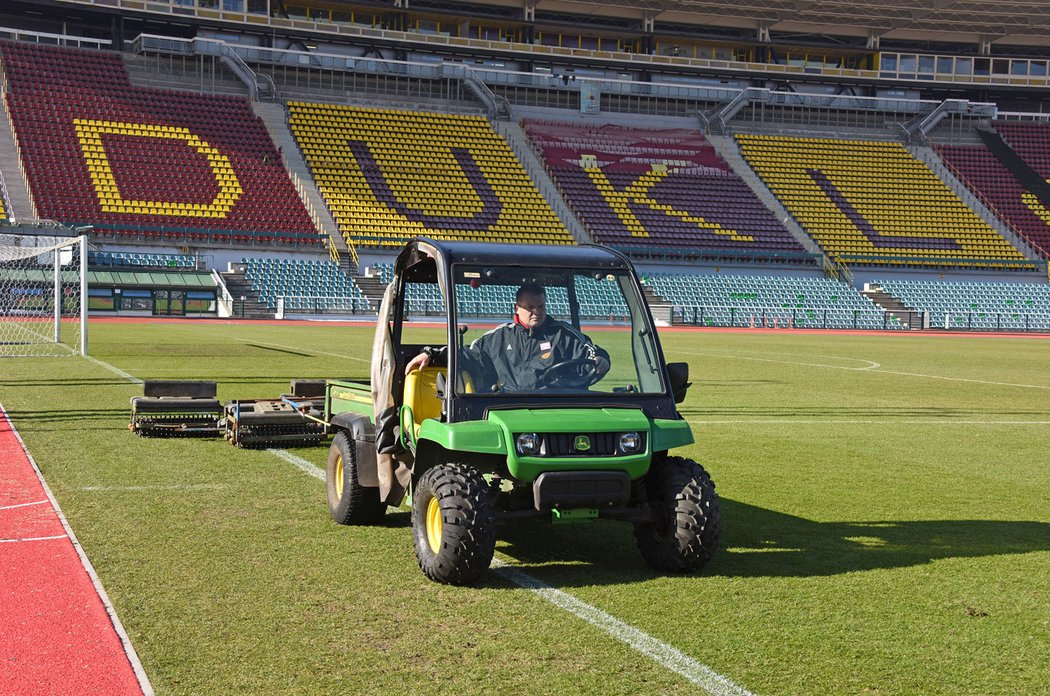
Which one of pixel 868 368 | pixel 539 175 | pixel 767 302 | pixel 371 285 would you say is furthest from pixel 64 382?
pixel 539 175

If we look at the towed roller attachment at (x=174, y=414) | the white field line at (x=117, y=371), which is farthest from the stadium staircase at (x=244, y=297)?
the towed roller attachment at (x=174, y=414)

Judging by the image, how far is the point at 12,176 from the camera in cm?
4862

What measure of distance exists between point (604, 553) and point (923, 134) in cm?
6913

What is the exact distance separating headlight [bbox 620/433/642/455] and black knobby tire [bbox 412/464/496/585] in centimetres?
78

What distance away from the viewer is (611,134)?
→ 213 ft

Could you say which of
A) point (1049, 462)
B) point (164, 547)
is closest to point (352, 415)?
point (164, 547)

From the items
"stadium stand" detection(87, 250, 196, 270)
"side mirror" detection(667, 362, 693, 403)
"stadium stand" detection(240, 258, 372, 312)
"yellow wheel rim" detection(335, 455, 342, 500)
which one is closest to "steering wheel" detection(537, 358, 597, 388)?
"side mirror" detection(667, 362, 693, 403)

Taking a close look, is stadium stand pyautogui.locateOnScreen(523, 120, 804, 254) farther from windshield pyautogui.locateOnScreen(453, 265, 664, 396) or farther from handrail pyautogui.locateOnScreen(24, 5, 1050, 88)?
windshield pyautogui.locateOnScreen(453, 265, 664, 396)

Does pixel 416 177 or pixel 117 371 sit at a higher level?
pixel 416 177

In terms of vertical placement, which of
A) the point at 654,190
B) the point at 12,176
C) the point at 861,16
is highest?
the point at 861,16

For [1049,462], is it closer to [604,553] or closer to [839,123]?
[604,553]

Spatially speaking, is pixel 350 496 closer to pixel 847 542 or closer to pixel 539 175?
pixel 847 542

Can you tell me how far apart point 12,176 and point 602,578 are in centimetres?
4917

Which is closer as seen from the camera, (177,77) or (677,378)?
(677,378)
